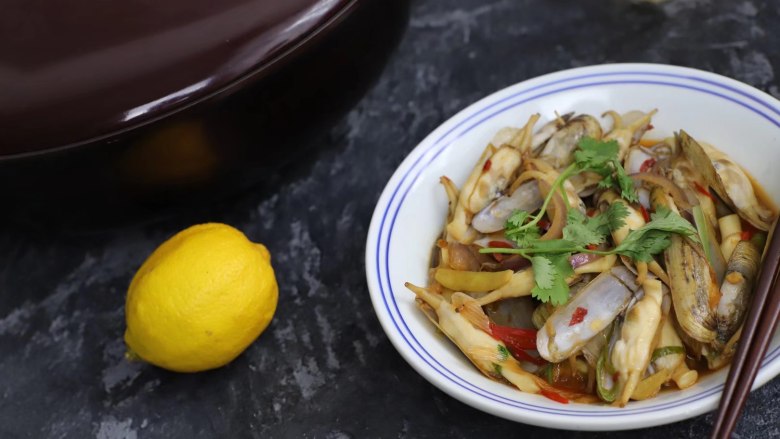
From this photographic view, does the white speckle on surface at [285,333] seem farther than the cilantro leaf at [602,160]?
Yes

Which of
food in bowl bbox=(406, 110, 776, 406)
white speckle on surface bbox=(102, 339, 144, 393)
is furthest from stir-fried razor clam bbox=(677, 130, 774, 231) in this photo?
white speckle on surface bbox=(102, 339, 144, 393)

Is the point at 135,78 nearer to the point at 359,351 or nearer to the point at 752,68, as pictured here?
the point at 359,351

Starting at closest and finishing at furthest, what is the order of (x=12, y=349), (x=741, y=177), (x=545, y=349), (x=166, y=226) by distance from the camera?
(x=545, y=349), (x=741, y=177), (x=12, y=349), (x=166, y=226)

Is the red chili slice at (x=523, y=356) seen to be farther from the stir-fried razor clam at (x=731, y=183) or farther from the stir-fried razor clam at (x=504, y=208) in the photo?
the stir-fried razor clam at (x=731, y=183)

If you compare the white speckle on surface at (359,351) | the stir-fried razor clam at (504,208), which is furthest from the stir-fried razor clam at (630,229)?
the white speckle on surface at (359,351)

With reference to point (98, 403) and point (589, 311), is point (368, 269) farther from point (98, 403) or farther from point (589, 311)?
point (98, 403)

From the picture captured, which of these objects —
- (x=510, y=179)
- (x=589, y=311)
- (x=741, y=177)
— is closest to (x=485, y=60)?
(x=510, y=179)

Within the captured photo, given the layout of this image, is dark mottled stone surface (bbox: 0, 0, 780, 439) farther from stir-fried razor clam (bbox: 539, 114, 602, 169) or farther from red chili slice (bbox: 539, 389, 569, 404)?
stir-fried razor clam (bbox: 539, 114, 602, 169)

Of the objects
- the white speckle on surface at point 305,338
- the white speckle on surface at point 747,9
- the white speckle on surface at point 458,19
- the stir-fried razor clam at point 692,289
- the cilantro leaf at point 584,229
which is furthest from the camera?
the white speckle on surface at point 458,19
